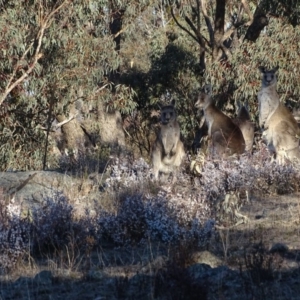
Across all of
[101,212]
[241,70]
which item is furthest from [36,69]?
[101,212]

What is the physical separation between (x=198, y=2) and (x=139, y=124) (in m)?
4.83

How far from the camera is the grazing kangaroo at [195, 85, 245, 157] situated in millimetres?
12866

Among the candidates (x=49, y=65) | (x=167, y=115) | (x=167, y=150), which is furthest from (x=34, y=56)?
(x=167, y=150)

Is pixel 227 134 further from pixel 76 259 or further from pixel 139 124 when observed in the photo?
pixel 139 124

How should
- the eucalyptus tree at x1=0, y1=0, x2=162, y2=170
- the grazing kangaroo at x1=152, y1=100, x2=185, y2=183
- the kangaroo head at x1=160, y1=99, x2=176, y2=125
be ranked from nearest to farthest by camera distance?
the grazing kangaroo at x1=152, y1=100, x2=185, y2=183 → the kangaroo head at x1=160, y1=99, x2=176, y2=125 → the eucalyptus tree at x1=0, y1=0, x2=162, y2=170

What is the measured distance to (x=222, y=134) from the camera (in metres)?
13.2

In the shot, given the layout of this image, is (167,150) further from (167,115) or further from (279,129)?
(279,129)

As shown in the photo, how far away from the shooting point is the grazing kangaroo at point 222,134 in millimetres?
12866

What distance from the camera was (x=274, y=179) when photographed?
9.89 meters

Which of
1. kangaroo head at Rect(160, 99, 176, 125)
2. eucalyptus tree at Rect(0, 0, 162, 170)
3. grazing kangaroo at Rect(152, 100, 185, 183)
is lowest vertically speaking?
grazing kangaroo at Rect(152, 100, 185, 183)

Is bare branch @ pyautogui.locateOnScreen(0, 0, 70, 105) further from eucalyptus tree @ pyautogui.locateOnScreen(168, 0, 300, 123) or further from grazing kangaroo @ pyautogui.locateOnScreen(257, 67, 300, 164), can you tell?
grazing kangaroo @ pyautogui.locateOnScreen(257, 67, 300, 164)

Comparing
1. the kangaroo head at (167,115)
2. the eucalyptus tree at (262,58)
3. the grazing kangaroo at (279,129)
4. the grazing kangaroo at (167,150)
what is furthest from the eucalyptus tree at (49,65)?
the grazing kangaroo at (279,129)

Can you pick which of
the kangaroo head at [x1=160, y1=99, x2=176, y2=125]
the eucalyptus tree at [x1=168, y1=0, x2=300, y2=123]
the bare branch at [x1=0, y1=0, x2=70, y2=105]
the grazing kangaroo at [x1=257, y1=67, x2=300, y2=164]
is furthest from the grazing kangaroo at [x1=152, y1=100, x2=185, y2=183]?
the eucalyptus tree at [x1=168, y1=0, x2=300, y2=123]

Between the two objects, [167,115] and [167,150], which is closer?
[167,150]
